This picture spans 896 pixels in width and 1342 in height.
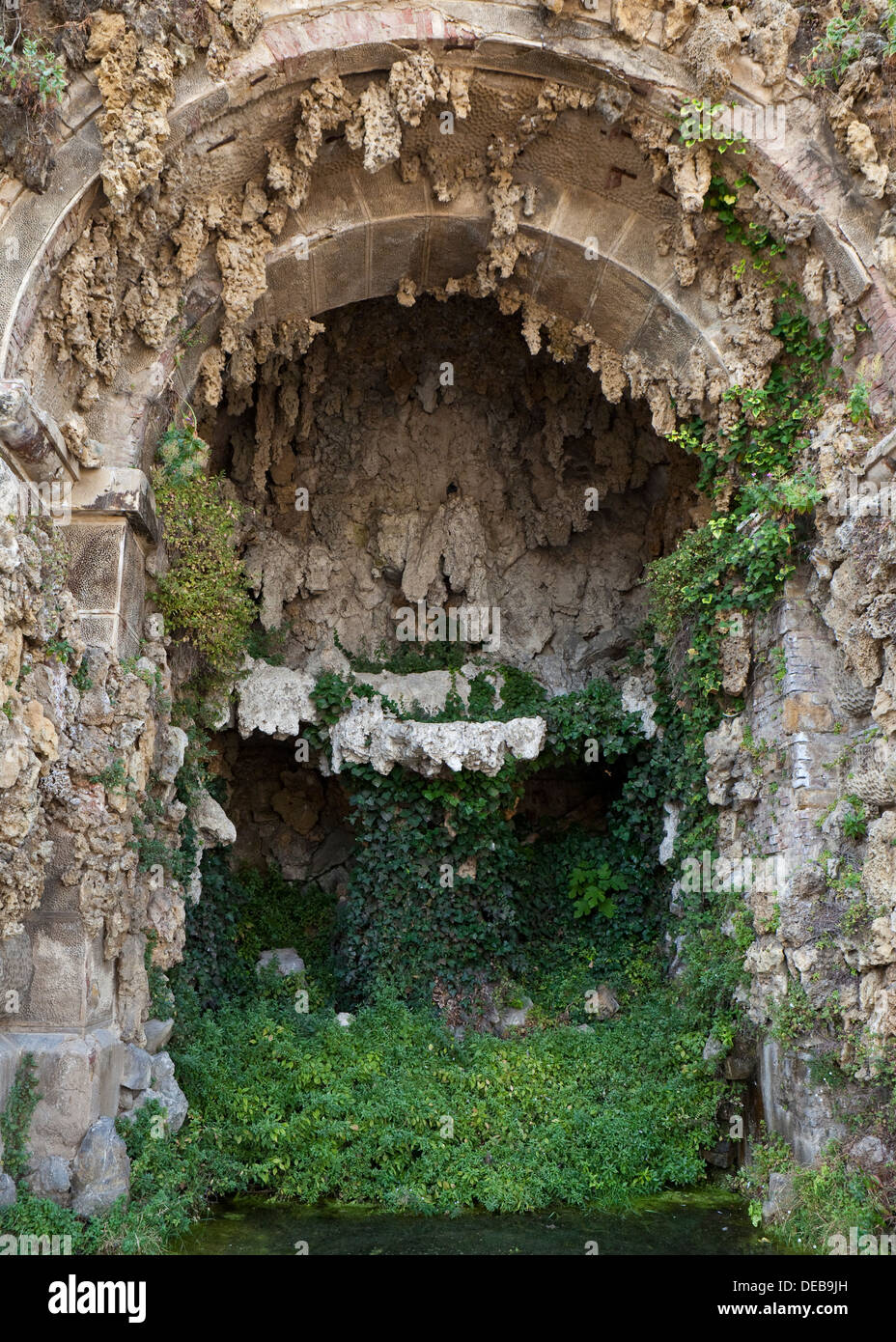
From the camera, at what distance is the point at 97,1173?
5906 mm

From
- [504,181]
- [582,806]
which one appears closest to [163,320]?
[504,181]

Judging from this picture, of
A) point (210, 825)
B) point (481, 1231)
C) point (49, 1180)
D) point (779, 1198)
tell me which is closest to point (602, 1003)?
point (779, 1198)

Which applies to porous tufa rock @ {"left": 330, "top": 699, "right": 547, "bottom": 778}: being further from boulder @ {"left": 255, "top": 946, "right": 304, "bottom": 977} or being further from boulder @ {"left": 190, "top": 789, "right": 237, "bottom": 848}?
boulder @ {"left": 255, "top": 946, "right": 304, "bottom": 977}

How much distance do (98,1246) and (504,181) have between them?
26.1 ft

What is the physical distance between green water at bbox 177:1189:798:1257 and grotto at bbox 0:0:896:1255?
18 centimetres

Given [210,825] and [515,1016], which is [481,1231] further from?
[210,825]

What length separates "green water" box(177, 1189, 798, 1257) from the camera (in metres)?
5.97

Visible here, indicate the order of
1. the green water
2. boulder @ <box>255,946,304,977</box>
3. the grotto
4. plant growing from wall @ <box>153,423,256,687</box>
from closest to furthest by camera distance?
1. the green water
2. the grotto
3. plant growing from wall @ <box>153,423,256,687</box>
4. boulder @ <box>255,946,304,977</box>

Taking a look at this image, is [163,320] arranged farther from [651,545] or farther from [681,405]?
[651,545]

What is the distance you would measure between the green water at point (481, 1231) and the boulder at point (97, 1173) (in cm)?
53

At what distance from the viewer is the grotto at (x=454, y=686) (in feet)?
20.5

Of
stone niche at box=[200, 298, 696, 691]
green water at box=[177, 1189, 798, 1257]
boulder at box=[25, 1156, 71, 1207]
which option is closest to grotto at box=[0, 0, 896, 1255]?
boulder at box=[25, 1156, 71, 1207]

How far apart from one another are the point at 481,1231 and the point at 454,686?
5.60 metres

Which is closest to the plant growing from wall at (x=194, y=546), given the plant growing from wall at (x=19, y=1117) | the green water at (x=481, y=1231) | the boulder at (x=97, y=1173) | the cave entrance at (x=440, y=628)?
the cave entrance at (x=440, y=628)
